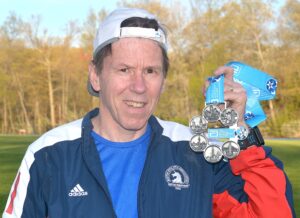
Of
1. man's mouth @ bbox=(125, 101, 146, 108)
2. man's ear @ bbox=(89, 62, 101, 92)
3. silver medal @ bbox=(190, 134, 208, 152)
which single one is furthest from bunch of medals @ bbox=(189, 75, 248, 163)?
man's ear @ bbox=(89, 62, 101, 92)

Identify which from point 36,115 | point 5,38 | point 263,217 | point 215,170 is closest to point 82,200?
point 215,170

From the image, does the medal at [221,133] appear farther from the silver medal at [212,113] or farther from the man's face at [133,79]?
the man's face at [133,79]

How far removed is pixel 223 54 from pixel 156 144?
50.6m

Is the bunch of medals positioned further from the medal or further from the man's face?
the man's face

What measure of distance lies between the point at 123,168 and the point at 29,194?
458mm

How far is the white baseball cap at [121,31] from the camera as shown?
8.53 ft

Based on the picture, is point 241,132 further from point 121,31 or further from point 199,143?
point 121,31

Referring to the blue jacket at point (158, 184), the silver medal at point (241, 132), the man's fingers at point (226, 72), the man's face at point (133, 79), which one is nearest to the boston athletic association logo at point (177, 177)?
the blue jacket at point (158, 184)

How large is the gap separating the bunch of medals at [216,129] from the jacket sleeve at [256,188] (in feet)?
0.34

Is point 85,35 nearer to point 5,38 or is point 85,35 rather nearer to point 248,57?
point 5,38

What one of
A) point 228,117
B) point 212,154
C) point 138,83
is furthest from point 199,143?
point 138,83

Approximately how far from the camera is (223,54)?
52500 mm

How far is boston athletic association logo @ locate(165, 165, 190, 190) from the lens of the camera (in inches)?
103

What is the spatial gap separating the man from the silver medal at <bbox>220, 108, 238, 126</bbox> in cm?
9
